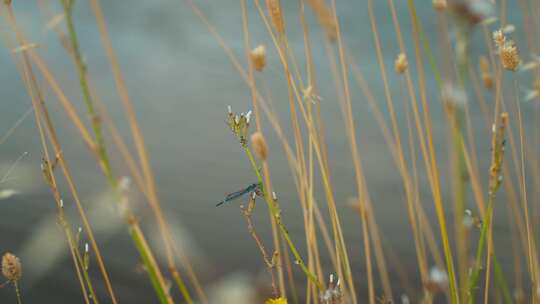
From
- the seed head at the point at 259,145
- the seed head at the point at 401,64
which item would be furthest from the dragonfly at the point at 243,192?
the seed head at the point at 401,64

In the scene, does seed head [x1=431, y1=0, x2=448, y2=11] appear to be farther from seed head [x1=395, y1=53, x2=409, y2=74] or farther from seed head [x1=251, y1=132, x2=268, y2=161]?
seed head [x1=251, y1=132, x2=268, y2=161]

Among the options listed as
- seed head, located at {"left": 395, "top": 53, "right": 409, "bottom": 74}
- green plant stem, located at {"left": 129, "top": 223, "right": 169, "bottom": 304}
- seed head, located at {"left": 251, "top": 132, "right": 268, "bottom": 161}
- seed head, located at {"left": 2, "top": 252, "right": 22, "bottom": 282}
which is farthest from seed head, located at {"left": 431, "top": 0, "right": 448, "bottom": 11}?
seed head, located at {"left": 2, "top": 252, "right": 22, "bottom": 282}

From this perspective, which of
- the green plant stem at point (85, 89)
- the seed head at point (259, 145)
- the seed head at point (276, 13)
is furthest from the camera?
the seed head at point (276, 13)

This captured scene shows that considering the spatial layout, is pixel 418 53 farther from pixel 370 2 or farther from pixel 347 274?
pixel 347 274

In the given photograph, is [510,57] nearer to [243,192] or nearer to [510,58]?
[510,58]

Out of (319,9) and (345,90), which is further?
(345,90)

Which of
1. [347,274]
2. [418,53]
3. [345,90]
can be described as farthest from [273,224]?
[418,53]

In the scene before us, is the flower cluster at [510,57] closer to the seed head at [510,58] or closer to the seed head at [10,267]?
the seed head at [510,58]
